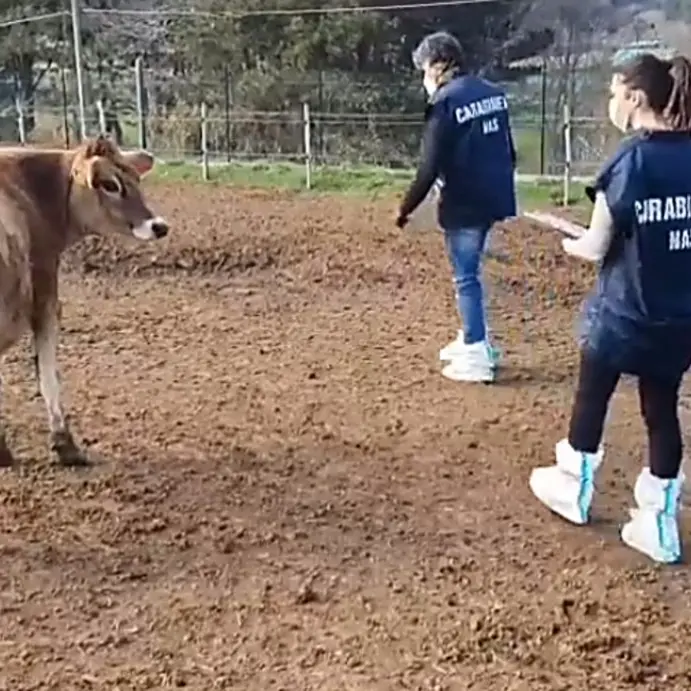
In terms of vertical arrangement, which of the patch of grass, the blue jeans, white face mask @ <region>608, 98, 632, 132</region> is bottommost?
the patch of grass

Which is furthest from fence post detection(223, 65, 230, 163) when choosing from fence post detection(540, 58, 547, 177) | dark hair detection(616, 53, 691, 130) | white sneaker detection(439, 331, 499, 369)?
dark hair detection(616, 53, 691, 130)

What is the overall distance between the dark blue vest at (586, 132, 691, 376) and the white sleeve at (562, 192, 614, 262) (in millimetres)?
21

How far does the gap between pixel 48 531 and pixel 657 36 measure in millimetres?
13868

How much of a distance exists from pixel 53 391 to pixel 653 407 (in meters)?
2.20

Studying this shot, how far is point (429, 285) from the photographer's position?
798 centimetres

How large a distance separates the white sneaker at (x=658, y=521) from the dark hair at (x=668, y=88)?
110 centimetres

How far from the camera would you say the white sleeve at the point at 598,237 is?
12.3ft

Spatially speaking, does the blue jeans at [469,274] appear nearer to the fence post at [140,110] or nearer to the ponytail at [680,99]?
the ponytail at [680,99]

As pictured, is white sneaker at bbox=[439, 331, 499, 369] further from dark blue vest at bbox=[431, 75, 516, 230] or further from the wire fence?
the wire fence

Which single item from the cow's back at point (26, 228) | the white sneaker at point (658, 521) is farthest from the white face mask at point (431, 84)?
the white sneaker at point (658, 521)

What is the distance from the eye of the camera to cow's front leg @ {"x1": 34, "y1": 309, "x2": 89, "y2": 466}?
15.3ft

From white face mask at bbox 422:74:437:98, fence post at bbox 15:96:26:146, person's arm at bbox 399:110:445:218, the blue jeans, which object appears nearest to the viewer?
person's arm at bbox 399:110:445:218

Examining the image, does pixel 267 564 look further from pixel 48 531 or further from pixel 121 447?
pixel 121 447

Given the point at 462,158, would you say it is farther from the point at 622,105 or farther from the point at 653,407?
the point at 653,407
